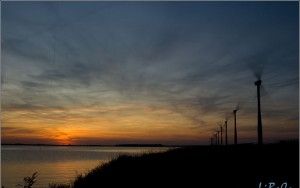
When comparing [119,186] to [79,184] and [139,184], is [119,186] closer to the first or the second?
[139,184]

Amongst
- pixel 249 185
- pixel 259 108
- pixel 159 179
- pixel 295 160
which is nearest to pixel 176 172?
pixel 159 179

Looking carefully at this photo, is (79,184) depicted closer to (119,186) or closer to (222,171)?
(119,186)

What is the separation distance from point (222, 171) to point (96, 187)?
7838 mm

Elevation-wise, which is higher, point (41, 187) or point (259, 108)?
point (259, 108)

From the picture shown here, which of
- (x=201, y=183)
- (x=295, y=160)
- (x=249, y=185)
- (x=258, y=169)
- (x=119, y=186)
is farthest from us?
(x=295, y=160)

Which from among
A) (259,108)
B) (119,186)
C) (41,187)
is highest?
(259,108)

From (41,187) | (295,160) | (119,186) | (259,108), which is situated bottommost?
(41,187)

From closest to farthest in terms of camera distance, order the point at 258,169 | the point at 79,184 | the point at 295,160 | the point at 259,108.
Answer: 1. the point at 258,169
2. the point at 295,160
3. the point at 79,184
4. the point at 259,108

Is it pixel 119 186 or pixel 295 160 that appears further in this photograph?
pixel 295 160

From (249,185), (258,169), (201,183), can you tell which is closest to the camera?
(249,185)

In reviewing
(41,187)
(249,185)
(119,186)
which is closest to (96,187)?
(119,186)

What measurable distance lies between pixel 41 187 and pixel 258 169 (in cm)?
2458

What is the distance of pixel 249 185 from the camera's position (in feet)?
57.1

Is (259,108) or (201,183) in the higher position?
(259,108)
